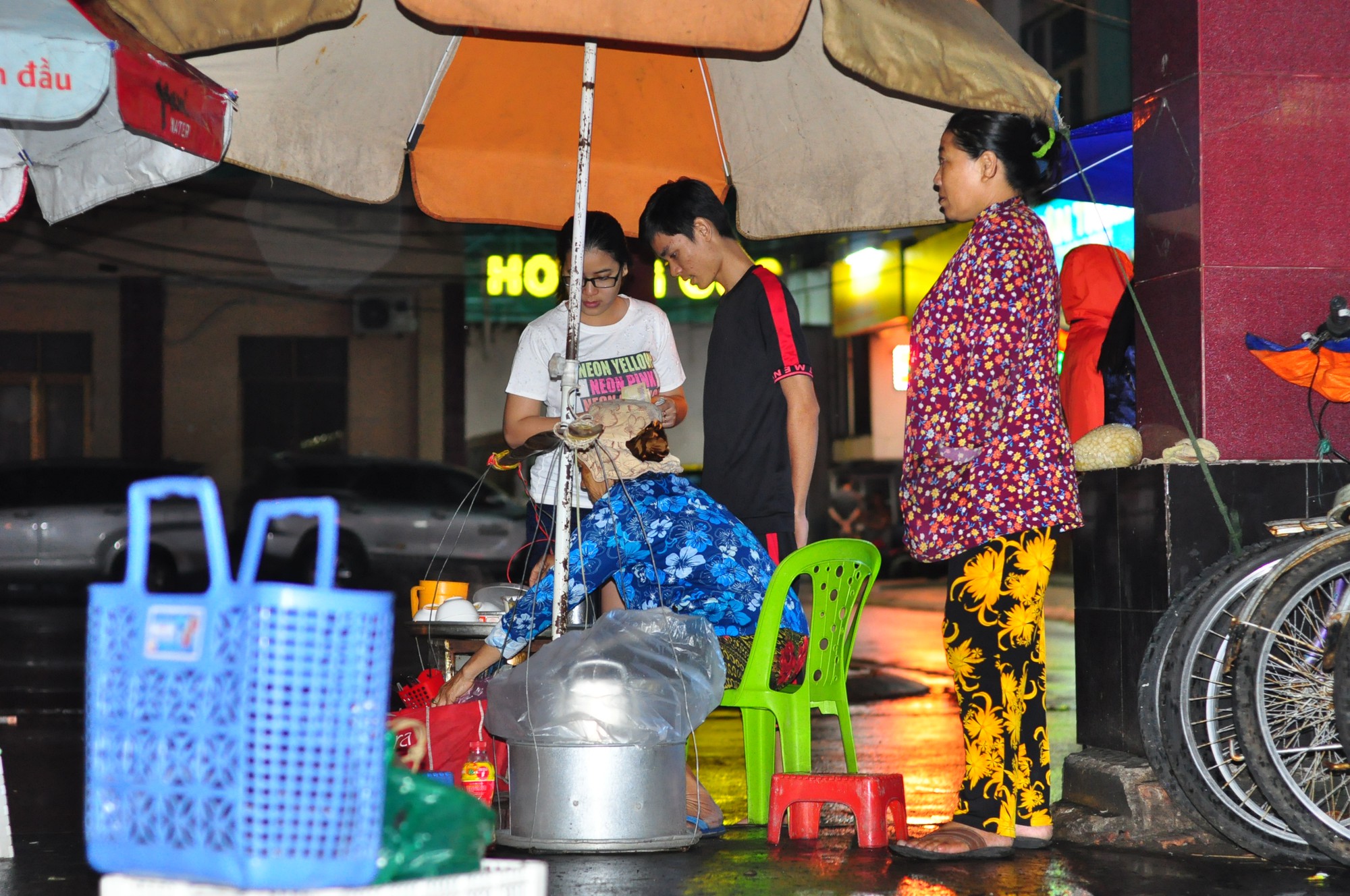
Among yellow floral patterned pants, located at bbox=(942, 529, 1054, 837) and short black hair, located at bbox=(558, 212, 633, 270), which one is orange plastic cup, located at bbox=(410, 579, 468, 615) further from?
yellow floral patterned pants, located at bbox=(942, 529, 1054, 837)

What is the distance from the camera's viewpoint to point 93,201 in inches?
153

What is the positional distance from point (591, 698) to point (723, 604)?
1.83 feet

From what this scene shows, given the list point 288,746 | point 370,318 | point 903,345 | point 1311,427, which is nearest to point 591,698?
point 288,746

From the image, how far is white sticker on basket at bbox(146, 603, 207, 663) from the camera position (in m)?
1.75

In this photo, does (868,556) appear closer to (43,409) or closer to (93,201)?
(93,201)

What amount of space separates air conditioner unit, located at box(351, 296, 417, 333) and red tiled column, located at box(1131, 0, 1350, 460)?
48.1ft

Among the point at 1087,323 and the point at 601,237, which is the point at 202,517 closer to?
Result: the point at 601,237

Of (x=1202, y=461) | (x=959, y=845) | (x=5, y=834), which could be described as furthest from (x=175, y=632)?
(x=1202, y=461)

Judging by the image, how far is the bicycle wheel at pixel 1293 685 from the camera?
10.2 ft

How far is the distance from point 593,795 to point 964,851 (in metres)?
0.95

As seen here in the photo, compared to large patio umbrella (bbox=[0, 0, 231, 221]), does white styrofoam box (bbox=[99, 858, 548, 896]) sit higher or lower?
lower

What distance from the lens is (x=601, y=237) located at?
4.30m

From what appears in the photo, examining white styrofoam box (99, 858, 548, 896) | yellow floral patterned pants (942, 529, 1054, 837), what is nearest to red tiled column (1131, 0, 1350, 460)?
yellow floral patterned pants (942, 529, 1054, 837)

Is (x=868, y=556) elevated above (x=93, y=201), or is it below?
below
